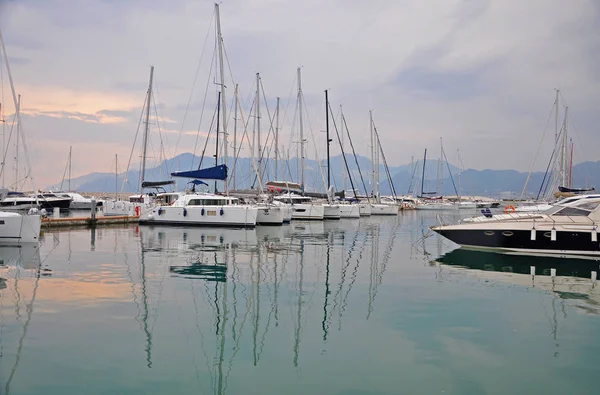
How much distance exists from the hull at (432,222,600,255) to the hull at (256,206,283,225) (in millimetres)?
15828

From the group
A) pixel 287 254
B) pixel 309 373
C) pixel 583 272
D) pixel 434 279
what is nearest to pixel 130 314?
pixel 309 373

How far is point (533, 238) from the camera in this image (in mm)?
19375

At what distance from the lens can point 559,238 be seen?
63.0 feet

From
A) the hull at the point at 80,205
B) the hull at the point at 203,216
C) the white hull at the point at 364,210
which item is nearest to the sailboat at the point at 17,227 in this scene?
the hull at the point at 203,216

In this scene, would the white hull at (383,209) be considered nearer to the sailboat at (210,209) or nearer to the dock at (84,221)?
the sailboat at (210,209)

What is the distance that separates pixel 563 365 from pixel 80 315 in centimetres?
849

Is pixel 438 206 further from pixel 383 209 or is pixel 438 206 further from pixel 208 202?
pixel 208 202

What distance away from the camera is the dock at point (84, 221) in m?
29.7

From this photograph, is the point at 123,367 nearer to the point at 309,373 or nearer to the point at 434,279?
the point at 309,373

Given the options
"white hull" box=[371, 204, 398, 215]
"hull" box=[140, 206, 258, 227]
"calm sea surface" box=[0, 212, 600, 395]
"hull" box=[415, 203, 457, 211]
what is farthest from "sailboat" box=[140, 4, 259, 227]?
"hull" box=[415, 203, 457, 211]

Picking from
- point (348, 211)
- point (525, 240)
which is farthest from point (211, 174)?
point (525, 240)

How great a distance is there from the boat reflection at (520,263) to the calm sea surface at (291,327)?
17cm

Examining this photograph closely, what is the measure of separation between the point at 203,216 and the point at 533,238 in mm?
20362

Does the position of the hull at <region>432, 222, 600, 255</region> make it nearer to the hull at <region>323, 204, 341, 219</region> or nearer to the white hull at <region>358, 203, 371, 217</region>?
the hull at <region>323, 204, 341, 219</region>
